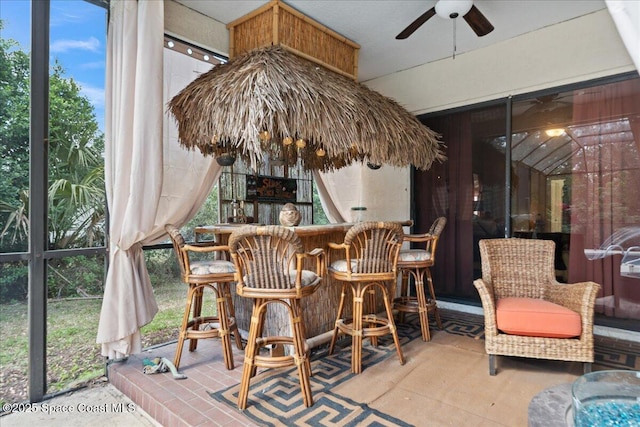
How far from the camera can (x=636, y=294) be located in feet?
11.0

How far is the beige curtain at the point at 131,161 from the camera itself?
8.43 ft

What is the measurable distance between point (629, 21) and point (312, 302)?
258cm

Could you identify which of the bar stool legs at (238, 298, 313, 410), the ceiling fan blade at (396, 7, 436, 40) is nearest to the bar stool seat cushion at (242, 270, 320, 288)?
the bar stool legs at (238, 298, 313, 410)

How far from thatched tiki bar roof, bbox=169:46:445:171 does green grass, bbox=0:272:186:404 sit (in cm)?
162

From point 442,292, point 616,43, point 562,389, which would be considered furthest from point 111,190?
point 616,43

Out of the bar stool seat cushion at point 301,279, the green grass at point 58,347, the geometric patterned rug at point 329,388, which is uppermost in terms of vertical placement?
the bar stool seat cushion at point 301,279

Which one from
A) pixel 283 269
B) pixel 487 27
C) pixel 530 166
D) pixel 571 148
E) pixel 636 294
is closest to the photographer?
pixel 283 269

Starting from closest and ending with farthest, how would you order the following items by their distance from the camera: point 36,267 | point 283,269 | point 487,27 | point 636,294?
point 283,269 < point 36,267 < point 487,27 < point 636,294

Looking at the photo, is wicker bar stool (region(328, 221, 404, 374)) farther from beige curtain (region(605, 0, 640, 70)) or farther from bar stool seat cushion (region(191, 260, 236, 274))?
beige curtain (region(605, 0, 640, 70))

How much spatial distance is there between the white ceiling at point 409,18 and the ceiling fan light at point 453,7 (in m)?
→ 0.42

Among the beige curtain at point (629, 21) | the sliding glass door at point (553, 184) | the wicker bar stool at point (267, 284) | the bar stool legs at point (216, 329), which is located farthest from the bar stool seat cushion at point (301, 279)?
the sliding glass door at point (553, 184)

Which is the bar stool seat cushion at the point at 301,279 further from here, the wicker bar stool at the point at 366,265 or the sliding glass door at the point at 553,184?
the sliding glass door at the point at 553,184

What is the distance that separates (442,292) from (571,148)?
7.32ft

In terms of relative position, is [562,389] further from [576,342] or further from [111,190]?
[111,190]
